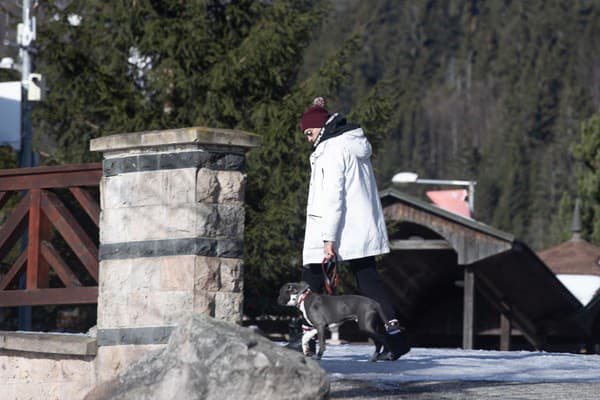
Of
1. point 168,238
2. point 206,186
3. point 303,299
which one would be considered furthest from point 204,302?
point 303,299

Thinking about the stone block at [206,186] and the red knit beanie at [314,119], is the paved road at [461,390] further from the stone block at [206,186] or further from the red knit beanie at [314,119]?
the red knit beanie at [314,119]

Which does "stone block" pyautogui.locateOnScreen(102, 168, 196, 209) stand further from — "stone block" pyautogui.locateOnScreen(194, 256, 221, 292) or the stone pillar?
"stone block" pyautogui.locateOnScreen(194, 256, 221, 292)

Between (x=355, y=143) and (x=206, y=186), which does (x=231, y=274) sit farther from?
(x=355, y=143)

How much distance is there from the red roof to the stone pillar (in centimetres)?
2352

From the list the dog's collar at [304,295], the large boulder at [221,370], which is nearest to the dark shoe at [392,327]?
the dog's collar at [304,295]

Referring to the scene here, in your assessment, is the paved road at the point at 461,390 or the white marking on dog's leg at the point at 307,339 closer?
the paved road at the point at 461,390

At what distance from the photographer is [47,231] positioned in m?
8.35

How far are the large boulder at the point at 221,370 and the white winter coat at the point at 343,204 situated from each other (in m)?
2.01

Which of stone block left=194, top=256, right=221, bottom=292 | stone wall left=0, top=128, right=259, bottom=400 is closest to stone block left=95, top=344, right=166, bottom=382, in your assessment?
stone wall left=0, top=128, right=259, bottom=400

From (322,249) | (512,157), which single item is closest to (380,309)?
(322,249)

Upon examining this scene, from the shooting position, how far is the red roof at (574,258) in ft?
98.0

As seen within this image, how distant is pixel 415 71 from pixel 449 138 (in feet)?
30.5

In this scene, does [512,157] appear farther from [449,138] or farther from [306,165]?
[306,165]

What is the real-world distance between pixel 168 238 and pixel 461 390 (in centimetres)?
183
